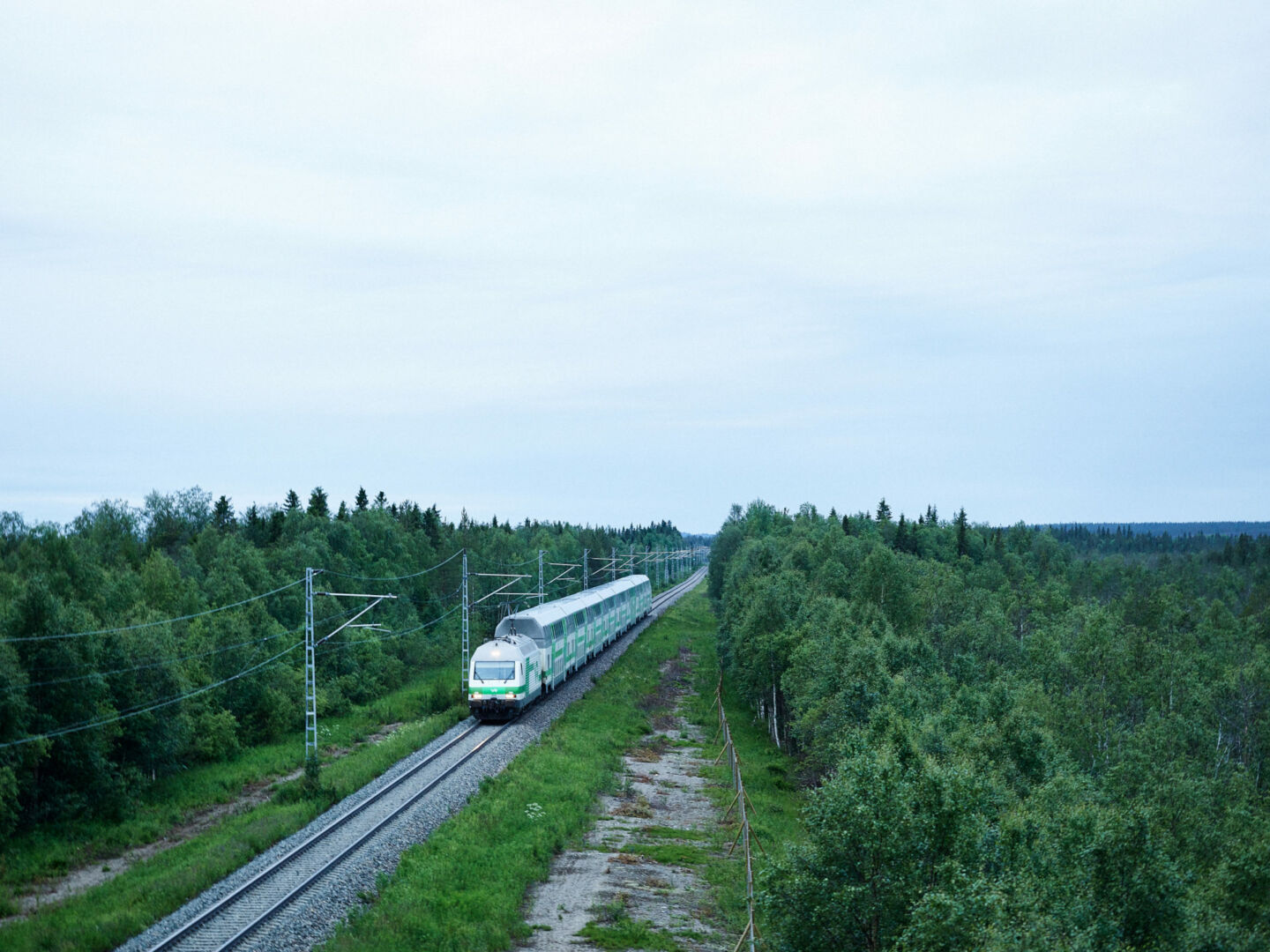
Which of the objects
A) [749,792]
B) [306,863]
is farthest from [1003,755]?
[306,863]

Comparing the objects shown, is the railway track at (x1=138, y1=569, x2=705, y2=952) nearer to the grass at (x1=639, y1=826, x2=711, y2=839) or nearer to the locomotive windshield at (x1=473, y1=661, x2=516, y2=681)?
the locomotive windshield at (x1=473, y1=661, x2=516, y2=681)

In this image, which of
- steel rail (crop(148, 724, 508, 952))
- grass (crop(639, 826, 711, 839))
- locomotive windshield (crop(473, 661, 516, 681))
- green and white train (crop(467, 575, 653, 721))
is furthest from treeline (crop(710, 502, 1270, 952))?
locomotive windshield (crop(473, 661, 516, 681))

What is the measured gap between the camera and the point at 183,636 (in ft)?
Result: 186

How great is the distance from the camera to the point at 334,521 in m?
98.8

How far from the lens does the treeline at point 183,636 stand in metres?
38.8

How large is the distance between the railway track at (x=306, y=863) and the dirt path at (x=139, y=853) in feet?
26.7

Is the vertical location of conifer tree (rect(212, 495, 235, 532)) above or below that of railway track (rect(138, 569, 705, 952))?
above

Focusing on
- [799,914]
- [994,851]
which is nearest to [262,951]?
[799,914]

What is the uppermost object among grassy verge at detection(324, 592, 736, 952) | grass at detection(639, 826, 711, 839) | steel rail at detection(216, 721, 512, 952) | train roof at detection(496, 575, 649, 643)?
train roof at detection(496, 575, 649, 643)

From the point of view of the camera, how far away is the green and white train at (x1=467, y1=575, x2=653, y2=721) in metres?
46.7

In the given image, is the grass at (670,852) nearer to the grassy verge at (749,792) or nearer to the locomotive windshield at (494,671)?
the grassy verge at (749,792)

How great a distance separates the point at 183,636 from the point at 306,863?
35122 mm

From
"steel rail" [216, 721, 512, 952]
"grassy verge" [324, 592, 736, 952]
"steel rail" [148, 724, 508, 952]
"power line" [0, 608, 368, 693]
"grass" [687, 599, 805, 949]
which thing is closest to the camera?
"steel rail" [216, 721, 512, 952]

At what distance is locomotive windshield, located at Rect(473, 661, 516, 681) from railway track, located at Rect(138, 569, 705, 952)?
5809 mm
